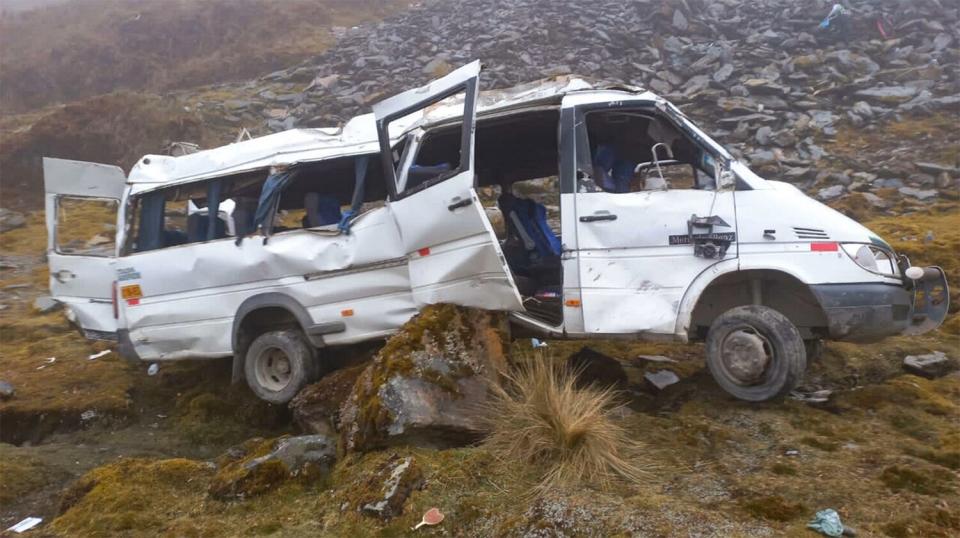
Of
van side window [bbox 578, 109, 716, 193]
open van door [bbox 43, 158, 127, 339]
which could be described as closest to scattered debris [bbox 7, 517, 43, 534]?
open van door [bbox 43, 158, 127, 339]

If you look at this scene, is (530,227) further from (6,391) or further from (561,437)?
(6,391)

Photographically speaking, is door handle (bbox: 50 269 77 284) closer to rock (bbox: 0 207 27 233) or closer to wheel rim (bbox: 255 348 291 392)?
wheel rim (bbox: 255 348 291 392)

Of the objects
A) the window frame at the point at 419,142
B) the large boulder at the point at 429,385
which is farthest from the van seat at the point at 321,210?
the large boulder at the point at 429,385

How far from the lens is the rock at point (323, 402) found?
5.36m

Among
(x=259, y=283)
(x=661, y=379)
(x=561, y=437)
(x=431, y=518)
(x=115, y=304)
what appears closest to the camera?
(x=431, y=518)

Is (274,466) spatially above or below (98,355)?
below

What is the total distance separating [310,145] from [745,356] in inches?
161

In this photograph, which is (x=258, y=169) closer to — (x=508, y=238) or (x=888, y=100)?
(x=508, y=238)

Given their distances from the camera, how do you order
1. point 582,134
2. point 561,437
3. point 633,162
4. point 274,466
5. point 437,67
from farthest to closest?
1. point 437,67
2. point 633,162
3. point 582,134
4. point 274,466
5. point 561,437

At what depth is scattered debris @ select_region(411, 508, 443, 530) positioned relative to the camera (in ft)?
11.8

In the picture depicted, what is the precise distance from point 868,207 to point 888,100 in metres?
6.00

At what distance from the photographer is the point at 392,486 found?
3785mm

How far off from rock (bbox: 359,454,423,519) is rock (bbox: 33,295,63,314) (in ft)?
25.8

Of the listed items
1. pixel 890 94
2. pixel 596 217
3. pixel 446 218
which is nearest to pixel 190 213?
pixel 446 218
